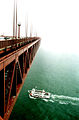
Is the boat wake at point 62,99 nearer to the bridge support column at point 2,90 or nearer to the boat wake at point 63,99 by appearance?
the boat wake at point 63,99

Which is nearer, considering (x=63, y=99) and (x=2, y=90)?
(x=2, y=90)

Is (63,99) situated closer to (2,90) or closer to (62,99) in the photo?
(62,99)

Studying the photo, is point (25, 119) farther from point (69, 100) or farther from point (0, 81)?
point (0, 81)

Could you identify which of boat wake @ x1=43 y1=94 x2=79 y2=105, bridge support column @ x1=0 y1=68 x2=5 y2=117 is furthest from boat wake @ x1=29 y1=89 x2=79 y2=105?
bridge support column @ x1=0 y1=68 x2=5 y2=117

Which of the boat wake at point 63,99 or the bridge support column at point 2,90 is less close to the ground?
the bridge support column at point 2,90

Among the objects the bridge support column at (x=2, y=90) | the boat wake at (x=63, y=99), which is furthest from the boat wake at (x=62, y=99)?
the bridge support column at (x=2, y=90)

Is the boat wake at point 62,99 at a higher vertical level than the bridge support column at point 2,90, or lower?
lower

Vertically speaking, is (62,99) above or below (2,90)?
below

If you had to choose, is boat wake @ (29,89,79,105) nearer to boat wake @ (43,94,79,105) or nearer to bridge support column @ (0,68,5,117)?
boat wake @ (43,94,79,105)

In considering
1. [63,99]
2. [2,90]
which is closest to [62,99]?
[63,99]

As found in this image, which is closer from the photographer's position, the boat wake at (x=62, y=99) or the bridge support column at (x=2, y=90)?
the bridge support column at (x=2, y=90)

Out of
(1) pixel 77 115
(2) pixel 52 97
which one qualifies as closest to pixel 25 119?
(2) pixel 52 97
